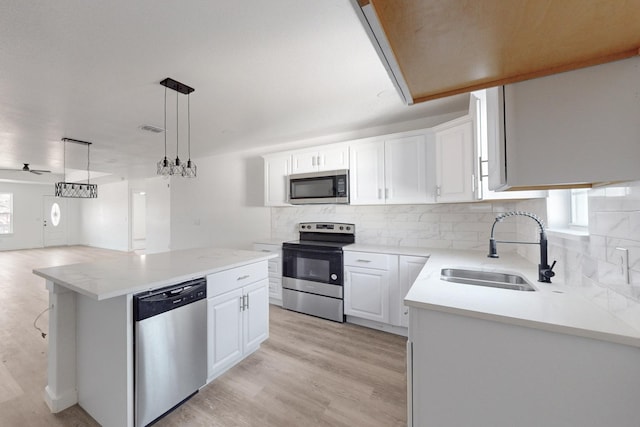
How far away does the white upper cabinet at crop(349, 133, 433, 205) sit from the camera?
272 cm

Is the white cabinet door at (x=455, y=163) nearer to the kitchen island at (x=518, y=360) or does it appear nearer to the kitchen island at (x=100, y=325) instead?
the kitchen island at (x=518, y=360)

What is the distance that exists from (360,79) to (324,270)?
207 centimetres

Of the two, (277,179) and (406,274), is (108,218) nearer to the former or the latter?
(277,179)

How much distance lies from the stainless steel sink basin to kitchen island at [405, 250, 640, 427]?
11.8 inches

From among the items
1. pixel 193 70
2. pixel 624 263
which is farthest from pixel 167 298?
pixel 624 263

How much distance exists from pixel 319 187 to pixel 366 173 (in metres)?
0.64

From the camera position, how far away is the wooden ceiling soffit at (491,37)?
1.68ft

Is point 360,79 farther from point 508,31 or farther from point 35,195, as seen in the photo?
point 35,195

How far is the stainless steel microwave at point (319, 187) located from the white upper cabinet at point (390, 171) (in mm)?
111

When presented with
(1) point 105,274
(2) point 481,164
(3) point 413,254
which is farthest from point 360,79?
(1) point 105,274

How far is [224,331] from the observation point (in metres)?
2.01

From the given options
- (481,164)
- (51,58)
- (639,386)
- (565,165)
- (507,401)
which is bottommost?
(507,401)

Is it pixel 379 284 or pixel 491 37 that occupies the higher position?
pixel 491 37

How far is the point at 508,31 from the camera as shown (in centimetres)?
59
